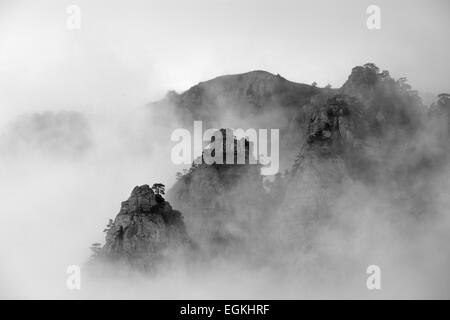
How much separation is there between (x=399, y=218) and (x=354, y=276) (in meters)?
18.8

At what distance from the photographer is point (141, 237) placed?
159375 millimetres

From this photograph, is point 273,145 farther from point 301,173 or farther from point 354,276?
point 354,276

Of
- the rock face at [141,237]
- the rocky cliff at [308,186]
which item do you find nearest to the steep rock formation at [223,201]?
the rocky cliff at [308,186]

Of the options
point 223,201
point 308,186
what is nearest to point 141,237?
point 223,201

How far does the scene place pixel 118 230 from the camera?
527 ft

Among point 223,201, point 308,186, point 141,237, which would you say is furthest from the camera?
point 223,201

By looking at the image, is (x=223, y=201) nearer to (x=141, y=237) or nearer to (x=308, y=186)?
(x=308, y=186)

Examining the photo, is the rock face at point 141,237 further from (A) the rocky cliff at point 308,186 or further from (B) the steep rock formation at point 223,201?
(B) the steep rock formation at point 223,201

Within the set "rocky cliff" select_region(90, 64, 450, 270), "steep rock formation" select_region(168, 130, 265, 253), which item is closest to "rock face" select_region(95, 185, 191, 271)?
"rocky cliff" select_region(90, 64, 450, 270)

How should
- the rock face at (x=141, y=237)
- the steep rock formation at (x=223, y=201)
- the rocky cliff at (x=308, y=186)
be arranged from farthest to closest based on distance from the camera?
the steep rock formation at (x=223, y=201) → the rocky cliff at (x=308, y=186) → the rock face at (x=141, y=237)

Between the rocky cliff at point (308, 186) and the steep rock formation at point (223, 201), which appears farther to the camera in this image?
the steep rock formation at point (223, 201)

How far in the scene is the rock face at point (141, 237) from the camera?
15925 centimetres
